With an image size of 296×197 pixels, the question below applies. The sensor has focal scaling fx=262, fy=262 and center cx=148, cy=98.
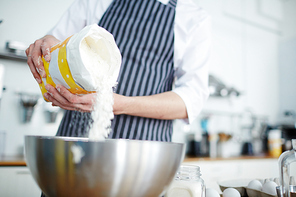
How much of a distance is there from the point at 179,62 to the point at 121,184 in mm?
703

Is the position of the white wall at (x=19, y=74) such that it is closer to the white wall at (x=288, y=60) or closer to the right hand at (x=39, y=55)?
the right hand at (x=39, y=55)

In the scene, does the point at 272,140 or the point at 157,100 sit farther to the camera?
the point at 272,140

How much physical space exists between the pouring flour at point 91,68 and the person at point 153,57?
0.31 meters

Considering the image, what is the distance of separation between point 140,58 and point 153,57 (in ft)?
0.17

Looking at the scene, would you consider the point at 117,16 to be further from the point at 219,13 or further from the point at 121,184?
the point at 219,13

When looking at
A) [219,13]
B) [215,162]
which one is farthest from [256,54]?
[215,162]

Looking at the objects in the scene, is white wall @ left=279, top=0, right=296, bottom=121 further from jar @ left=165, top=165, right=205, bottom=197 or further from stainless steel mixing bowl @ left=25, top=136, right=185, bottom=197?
stainless steel mixing bowl @ left=25, top=136, right=185, bottom=197

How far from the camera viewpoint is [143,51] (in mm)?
945

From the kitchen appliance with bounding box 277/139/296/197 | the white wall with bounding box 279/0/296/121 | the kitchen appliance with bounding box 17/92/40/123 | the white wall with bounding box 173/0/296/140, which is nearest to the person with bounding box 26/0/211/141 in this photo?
the kitchen appliance with bounding box 277/139/296/197

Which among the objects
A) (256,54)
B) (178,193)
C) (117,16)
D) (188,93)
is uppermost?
(256,54)

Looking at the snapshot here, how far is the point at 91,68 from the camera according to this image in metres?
0.49

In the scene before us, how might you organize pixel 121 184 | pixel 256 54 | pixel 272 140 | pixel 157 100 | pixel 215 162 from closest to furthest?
pixel 121 184 → pixel 157 100 → pixel 215 162 → pixel 272 140 → pixel 256 54

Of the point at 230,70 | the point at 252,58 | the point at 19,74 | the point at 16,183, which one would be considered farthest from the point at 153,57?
the point at 252,58

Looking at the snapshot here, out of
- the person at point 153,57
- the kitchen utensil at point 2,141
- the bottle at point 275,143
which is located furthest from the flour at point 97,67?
the bottle at point 275,143
